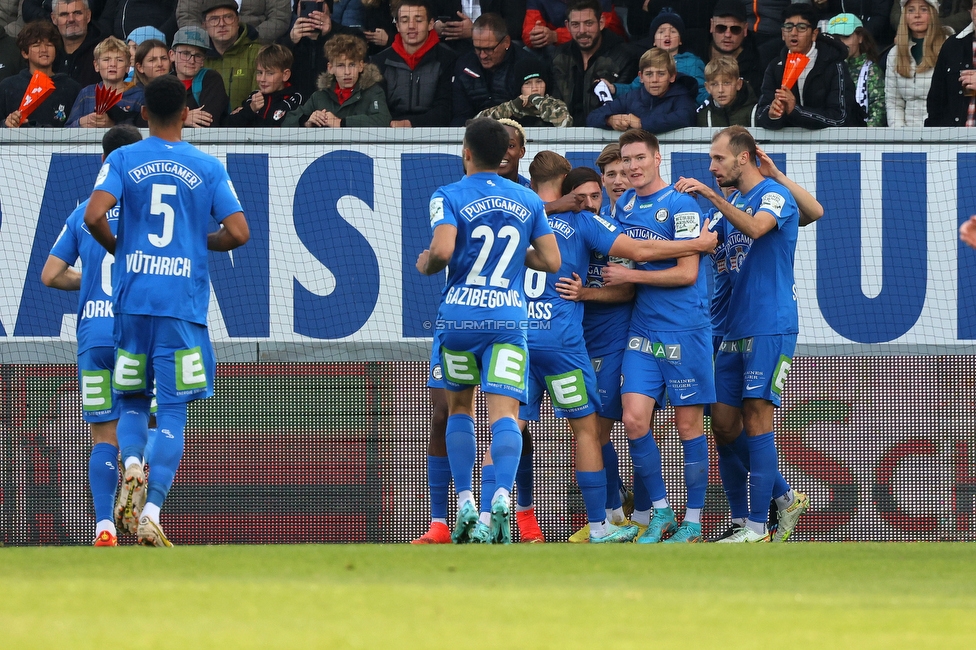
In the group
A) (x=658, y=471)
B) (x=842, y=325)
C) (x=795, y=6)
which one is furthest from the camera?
(x=795, y=6)

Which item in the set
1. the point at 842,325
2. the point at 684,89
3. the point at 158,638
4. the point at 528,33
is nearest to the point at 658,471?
the point at 842,325

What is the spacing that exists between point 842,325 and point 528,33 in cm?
409

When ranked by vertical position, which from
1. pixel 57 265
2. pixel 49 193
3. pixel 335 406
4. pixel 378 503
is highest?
pixel 49 193

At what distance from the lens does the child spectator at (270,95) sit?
1202 centimetres

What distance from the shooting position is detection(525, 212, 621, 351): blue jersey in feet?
27.0

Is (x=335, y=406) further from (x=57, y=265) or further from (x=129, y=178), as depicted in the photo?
(x=129, y=178)

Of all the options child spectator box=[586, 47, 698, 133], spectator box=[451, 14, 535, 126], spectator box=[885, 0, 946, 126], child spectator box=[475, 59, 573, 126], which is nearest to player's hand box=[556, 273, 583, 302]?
child spectator box=[586, 47, 698, 133]

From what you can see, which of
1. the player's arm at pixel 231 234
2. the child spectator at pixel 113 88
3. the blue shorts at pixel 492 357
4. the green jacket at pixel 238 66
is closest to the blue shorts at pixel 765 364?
the blue shorts at pixel 492 357

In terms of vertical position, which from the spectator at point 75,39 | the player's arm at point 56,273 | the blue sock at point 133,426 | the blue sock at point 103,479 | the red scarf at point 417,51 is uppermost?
the spectator at point 75,39

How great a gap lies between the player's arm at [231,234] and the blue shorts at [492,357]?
115 centimetres

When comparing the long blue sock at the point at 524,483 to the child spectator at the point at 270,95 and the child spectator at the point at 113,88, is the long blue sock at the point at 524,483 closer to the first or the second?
the child spectator at the point at 270,95

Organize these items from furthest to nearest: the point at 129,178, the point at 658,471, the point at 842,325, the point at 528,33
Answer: the point at 528,33
the point at 842,325
the point at 658,471
the point at 129,178

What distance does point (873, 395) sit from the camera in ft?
32.1

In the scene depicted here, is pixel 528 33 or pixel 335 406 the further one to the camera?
pixel 528 33
